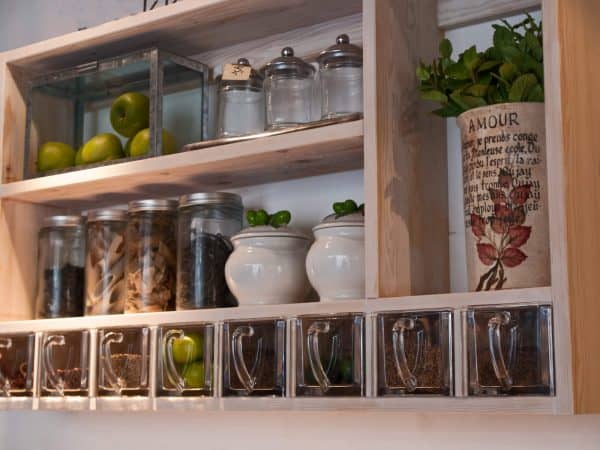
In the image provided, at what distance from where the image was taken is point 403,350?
1461 millimetres

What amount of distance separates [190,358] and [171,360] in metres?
0.04

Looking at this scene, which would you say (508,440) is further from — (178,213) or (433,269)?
(178,213)

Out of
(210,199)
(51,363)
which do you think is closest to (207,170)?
(210,199)

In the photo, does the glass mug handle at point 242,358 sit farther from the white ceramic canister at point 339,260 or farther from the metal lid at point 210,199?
the metal lid at point 210,199

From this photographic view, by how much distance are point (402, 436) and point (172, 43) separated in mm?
860

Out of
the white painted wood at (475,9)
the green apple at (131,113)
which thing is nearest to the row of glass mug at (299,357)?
the green apple at (131,113)

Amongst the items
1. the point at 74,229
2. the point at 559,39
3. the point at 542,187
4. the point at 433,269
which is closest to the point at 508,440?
the point at 433,269

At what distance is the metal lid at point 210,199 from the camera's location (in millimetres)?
1804

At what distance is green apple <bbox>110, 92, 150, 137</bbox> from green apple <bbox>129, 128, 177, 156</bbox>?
0.03 meters

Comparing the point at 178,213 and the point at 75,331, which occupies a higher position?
the point at 178,213

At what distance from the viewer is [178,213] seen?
1.85m

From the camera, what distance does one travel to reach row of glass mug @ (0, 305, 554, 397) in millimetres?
1356

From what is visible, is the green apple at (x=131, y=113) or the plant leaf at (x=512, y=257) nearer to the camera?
the plant leaf at (x=512, y=257)

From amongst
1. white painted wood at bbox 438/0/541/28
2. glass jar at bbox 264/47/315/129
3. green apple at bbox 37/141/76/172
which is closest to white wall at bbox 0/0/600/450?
white painted wood at bbox 438/0/541/28
